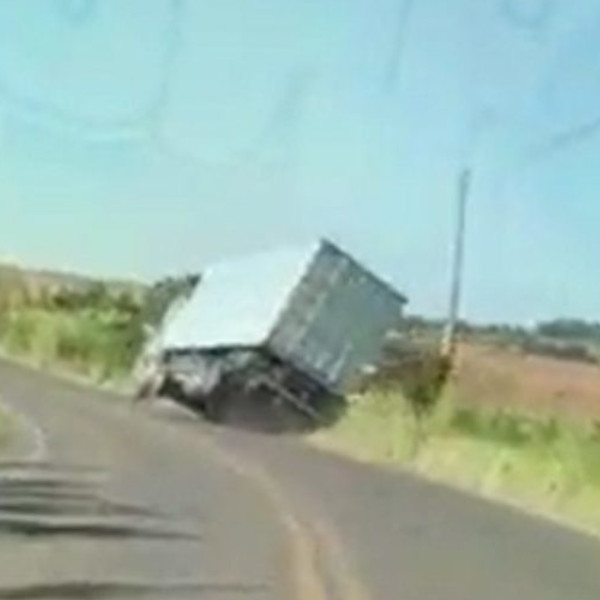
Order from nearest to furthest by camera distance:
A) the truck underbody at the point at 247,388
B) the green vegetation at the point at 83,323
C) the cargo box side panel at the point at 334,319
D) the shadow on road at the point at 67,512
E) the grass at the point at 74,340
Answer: the shadow on road at the point at 67,512 < the cargo box side panel at the point at 334,319 < the truck underbody at the point at 247,388 < the green vegetation at the point at 83,323 < the grass at the point at 74,340

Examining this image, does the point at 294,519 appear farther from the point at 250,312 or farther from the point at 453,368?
the point at 453,368

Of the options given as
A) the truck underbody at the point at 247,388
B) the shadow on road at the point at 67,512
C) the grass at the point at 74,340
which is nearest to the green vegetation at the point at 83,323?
the grass at the point at 74,340

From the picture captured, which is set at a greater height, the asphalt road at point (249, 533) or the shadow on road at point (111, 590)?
the shadow on road at point (111, 590)

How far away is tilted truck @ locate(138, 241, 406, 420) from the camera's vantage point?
47.9m

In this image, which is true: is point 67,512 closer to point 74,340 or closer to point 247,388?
point 247,388

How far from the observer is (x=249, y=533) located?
2022 cm

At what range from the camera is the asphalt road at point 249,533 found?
15.4 meters

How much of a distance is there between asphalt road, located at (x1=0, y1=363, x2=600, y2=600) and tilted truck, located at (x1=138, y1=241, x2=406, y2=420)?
35.0ft

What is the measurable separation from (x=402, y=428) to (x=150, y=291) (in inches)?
762

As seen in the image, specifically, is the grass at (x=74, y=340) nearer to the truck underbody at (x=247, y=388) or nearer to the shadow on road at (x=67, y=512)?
the truck underbody at (x=247, y=388)

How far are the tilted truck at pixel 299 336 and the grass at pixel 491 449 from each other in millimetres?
957

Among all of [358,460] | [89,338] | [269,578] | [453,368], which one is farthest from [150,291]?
[269,578]

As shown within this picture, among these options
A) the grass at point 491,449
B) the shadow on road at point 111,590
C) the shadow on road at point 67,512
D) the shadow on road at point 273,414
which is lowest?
the shadow on road at point 273,414

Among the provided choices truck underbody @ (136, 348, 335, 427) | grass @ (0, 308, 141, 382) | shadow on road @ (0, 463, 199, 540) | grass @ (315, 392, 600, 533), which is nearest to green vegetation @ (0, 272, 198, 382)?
grass @ (0, 308, 141, 382)
